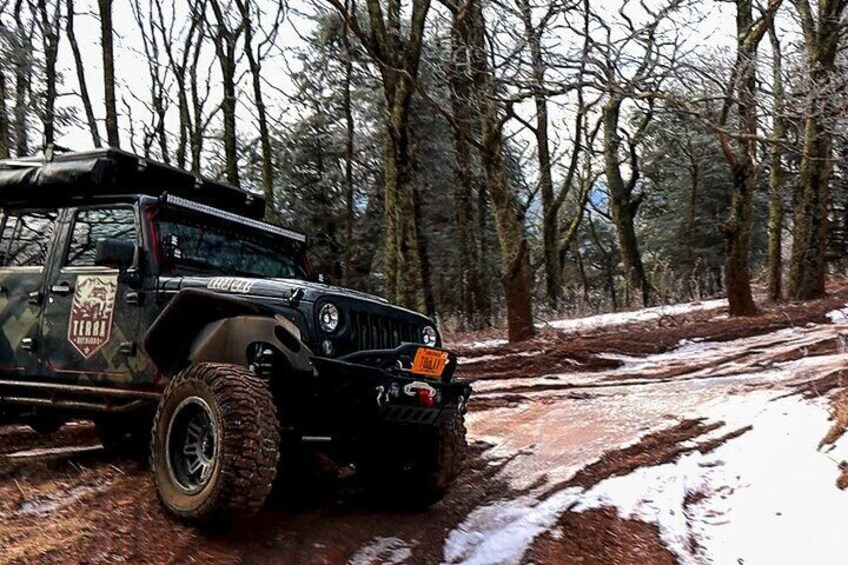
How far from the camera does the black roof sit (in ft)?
17.9

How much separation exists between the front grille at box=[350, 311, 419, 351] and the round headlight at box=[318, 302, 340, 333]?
134 millimetres

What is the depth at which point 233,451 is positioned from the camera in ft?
12.1

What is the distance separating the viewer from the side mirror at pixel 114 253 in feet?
15.3

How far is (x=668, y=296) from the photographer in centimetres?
1784

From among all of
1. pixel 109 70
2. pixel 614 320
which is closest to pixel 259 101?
pixel 109 70

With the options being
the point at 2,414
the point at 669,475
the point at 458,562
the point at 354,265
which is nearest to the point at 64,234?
the point at 2,414

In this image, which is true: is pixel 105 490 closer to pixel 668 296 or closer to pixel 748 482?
pixel 748 482

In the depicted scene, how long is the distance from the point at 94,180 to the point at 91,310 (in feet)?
3.19

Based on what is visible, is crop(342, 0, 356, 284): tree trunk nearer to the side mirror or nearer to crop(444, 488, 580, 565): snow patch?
the side mirror

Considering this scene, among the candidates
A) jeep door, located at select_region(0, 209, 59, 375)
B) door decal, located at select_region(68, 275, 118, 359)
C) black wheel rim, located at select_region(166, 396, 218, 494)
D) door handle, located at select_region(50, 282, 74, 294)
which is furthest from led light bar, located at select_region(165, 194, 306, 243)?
black wheel rim, located at select_region(166, 396, 218, 494)

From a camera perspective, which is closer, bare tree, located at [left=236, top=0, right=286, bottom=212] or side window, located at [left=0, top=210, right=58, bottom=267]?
side window, located at [left=0, top=210, right=58, bottom=267]

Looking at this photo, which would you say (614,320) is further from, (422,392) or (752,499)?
(422,392)

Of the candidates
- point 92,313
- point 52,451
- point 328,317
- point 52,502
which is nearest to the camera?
point 328,317

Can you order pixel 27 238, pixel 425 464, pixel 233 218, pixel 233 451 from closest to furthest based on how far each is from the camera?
pixel 233 451 → pixel 425 464 → pixel 233 218 → pixel 27 238
